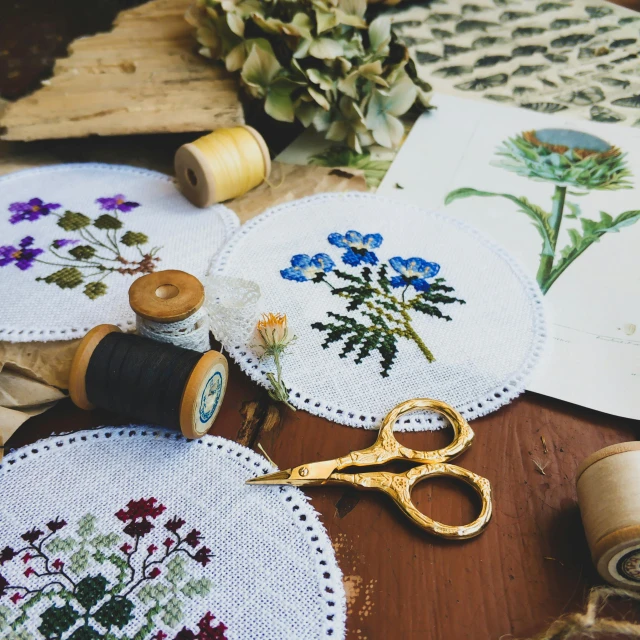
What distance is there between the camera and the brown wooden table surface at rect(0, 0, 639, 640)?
28.0 inches

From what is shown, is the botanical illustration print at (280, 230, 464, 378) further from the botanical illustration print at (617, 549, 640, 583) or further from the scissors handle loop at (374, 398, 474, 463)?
the botanical illustration print at (617, 549, 640, 583)

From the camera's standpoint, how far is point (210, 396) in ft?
2.80

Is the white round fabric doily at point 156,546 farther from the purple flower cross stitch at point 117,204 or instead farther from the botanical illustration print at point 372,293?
the purple flower cross stitch at point 117,204

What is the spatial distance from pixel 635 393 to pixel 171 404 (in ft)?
2.23

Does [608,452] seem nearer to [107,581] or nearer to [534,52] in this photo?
[107,581]

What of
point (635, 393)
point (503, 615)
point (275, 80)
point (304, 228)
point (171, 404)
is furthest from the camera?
point (275, 80)

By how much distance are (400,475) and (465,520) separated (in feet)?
0.32

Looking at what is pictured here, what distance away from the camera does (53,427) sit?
0.88 meters

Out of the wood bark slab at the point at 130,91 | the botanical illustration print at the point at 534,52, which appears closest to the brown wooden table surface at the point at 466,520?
the wood bark slab at the point at 130,91

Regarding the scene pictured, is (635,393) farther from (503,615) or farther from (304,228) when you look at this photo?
(304,228)

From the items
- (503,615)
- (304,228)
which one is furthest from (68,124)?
(503,615)

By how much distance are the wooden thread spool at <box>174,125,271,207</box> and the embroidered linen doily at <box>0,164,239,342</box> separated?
0.04 meters

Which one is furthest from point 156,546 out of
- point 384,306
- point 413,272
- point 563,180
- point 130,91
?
point 563,180

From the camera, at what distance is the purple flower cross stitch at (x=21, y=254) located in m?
1.10
